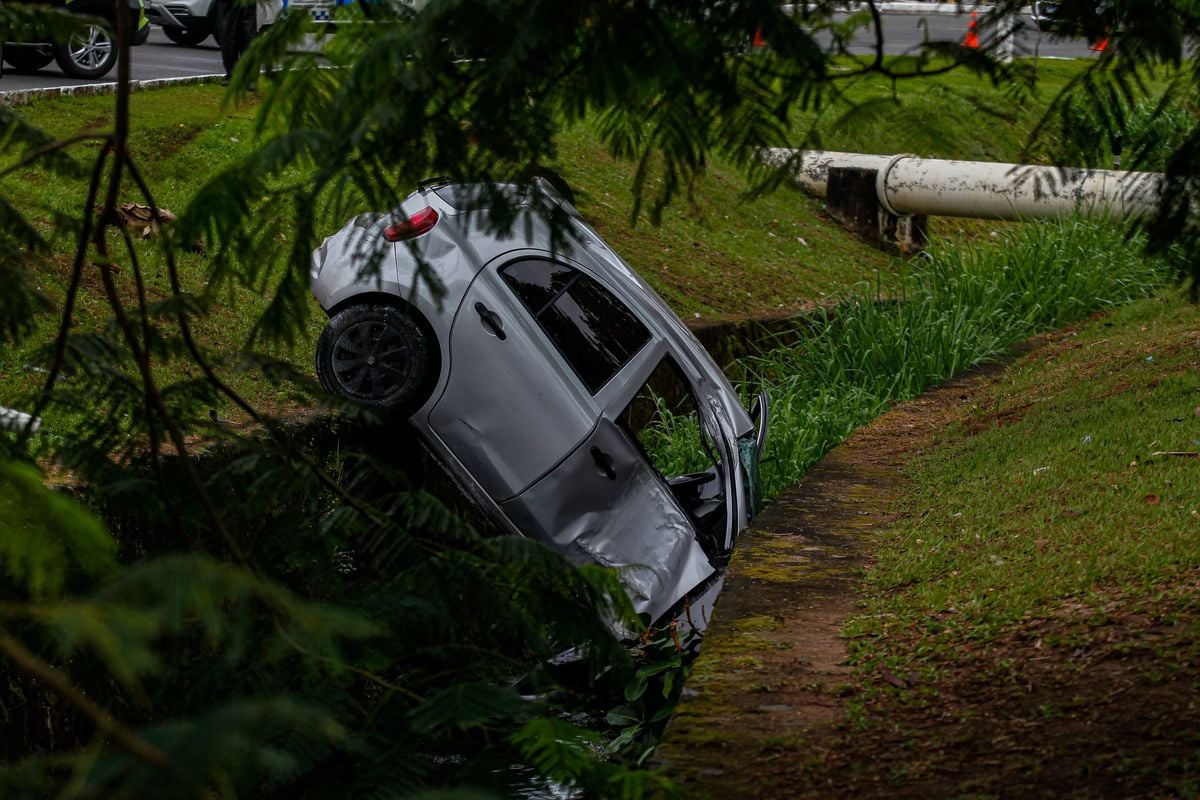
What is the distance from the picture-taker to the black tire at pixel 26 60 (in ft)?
52.9

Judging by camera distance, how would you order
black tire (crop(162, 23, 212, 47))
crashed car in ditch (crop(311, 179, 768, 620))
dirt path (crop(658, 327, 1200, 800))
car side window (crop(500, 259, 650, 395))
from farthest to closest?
black tire (crop(162, 23, 212, 47)) < car side window (crop(500, 259, 650, 395)) < crashed car in ditch (crop(311, 179, 768, 620)) < dirt path (crop(658, 327, 1200, 800))

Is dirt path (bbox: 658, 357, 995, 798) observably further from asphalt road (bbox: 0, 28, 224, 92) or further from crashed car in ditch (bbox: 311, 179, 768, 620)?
asphalt road (bbox: 0, 28, 224, 92)

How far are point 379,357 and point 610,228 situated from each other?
599 centimetres

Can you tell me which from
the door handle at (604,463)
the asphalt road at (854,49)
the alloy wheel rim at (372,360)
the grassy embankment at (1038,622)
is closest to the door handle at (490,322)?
the alloy wheel rim at (372,360)

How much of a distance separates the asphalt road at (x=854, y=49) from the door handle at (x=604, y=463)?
232 cm

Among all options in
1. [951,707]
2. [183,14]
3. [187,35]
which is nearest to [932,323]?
[951,707]

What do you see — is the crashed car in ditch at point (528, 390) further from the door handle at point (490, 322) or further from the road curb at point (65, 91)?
the road curb at point (65, 91)

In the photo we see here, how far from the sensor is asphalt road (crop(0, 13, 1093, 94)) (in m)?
3.31

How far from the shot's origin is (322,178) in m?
2.68

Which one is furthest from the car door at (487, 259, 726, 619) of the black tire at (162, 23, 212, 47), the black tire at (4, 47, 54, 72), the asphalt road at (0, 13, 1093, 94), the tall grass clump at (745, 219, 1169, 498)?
the black tire at (162, 23, 212, 47)

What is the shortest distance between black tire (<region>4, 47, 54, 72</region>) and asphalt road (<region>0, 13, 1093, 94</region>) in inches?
5.9

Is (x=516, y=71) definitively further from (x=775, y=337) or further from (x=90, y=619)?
(x=775, y=337)

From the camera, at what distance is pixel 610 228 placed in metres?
12.8

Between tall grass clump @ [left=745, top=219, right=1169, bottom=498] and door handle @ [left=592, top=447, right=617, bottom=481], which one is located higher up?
door handle @ [left=592, top=447, right=617, bottom=481]
